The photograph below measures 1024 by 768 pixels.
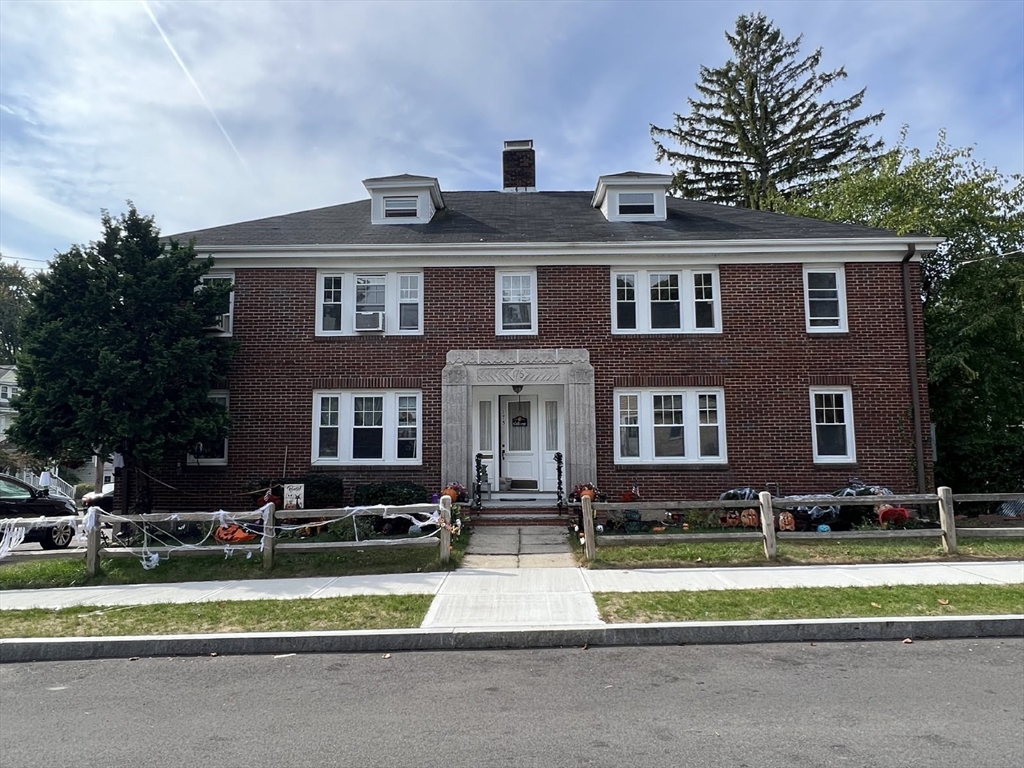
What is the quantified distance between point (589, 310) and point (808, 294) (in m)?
4.69

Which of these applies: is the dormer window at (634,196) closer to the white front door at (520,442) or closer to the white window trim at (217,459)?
the white front door at (520,442)

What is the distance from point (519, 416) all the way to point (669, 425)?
10.6ft

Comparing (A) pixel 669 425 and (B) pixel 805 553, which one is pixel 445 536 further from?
(A) pixel 669 425

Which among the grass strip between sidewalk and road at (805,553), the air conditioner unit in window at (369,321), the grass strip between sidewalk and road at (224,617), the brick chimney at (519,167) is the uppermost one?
the brick chimney at (519,167)

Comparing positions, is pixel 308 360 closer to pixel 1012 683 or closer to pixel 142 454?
pixel 142 454

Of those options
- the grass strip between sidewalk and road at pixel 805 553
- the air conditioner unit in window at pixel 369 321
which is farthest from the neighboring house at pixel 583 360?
the grass strip between sidewalk and road at pixel 805 553

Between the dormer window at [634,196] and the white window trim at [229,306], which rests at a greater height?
the dormer window at [634,196]

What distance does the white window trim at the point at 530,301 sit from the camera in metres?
14.4

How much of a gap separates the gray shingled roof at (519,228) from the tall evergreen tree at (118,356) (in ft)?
7.29

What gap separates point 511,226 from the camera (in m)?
15.6

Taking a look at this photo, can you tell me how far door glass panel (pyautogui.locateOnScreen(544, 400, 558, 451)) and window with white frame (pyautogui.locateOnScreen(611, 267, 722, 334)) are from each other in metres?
2.16

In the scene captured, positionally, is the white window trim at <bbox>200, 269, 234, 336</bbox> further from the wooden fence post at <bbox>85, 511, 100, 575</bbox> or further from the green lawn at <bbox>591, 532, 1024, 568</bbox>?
the green lawn at <bbox>591, 532, 1024, 568</bbox>

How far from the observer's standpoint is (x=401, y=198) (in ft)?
53.3

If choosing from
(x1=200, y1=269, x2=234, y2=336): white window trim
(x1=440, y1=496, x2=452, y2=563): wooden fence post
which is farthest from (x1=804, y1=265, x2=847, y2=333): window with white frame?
(x1=200, y1=269, x2=234, y2=336): white window trim
